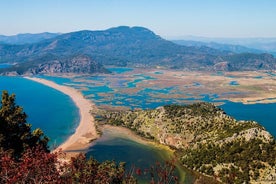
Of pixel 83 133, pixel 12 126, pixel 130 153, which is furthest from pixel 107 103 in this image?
pixel 12 126

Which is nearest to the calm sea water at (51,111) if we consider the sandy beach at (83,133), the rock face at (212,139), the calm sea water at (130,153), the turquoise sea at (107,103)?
the turquoise sea at (107,103)

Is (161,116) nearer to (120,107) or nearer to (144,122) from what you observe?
(144,122)

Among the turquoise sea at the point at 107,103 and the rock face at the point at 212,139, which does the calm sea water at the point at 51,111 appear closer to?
the turquoise sea at the point at 107,103

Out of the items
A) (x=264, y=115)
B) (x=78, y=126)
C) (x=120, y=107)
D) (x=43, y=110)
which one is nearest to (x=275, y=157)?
(x=78, y=126)

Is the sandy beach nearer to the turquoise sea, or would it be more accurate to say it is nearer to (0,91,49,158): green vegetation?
the turquoise sea

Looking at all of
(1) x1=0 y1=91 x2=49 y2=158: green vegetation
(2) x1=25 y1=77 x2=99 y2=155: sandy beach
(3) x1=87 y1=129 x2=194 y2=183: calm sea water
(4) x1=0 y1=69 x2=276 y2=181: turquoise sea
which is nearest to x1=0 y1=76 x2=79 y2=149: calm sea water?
(4) x1=0 y1=69 x2=276 y2=181: turquoise sea

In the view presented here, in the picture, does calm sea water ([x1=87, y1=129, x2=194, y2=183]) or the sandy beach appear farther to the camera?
the sandy beach
